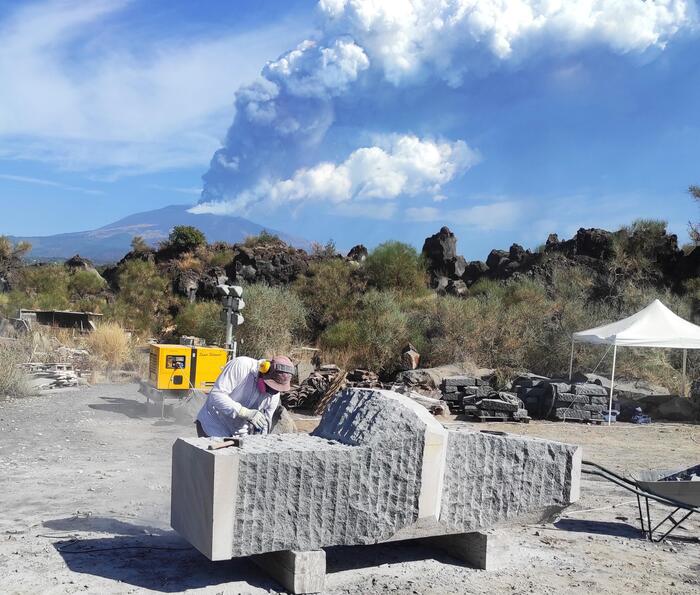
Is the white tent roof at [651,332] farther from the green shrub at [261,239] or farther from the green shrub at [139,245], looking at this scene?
the green shrub at [139,245]

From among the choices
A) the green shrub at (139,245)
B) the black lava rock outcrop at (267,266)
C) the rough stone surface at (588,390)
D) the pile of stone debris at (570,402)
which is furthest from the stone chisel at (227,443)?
the green shrub at (139,245)

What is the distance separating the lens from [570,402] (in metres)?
16.1

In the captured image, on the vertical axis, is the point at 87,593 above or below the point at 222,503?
below

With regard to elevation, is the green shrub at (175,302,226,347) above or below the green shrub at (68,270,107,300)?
below

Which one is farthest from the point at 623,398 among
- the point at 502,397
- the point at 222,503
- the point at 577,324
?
the point at 222,503

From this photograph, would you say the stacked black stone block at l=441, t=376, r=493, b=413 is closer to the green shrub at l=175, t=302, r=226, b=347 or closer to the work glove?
the green shrub at l=175, t=302, r=226, b=347

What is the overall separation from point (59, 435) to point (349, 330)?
12.9 metres

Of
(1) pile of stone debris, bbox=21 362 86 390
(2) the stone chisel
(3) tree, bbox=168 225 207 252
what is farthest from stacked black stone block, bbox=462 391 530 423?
(3) tree, bbox=168 225 207 252

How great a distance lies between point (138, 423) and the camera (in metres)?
12.6

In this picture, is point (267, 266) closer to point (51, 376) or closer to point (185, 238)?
point (185, 238)

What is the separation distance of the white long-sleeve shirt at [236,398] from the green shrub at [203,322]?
15.0m

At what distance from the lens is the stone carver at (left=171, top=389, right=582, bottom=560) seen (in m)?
4.61

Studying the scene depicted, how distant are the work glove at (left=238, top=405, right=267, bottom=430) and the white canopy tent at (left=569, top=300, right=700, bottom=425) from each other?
11.3 m

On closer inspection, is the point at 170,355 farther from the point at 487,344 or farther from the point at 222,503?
the point at 487,344
